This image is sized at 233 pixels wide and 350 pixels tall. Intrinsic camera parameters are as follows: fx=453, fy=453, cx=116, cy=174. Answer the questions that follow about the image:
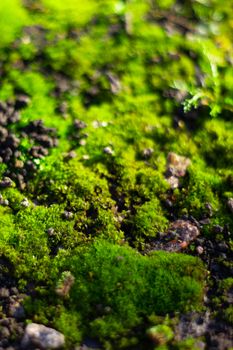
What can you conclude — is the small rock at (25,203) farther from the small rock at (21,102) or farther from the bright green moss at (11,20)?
Answer: the bright green moss at (11,20)

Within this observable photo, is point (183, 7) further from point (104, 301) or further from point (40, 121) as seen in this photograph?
point (104, 301)

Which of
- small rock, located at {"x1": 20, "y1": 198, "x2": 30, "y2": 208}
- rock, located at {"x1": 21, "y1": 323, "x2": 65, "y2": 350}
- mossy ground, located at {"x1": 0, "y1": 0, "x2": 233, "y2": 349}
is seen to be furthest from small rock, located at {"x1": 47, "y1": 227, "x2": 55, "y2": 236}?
rock, located at {"x1": 21, "y1": 323, "x2": 65, "y2": 350}

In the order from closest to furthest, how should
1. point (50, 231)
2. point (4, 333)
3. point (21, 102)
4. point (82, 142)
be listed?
point (4, 333)
point (50, 231)
point (82, 142)
point (21, 102)

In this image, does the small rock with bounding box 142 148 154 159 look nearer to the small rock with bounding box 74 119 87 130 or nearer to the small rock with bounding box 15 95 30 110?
the small rock with bounding box 74 119 87 130

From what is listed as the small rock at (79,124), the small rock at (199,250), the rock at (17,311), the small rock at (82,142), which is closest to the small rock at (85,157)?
the small rock at (82,142)

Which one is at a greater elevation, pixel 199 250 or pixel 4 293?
pixel 199 250

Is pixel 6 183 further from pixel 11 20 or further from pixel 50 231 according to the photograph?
pixel 11 20

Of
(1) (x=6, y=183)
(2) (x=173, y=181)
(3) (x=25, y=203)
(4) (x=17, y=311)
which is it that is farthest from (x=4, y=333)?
(2) (x=173, y=181)
